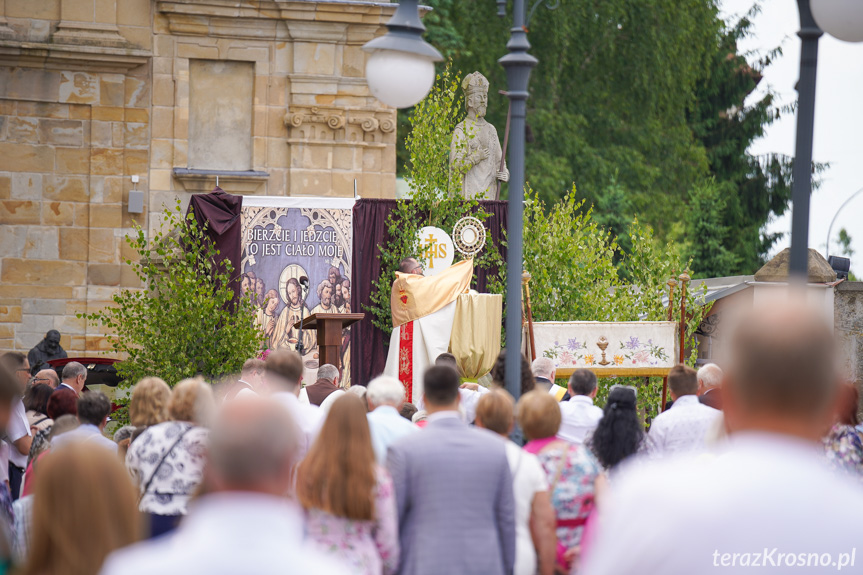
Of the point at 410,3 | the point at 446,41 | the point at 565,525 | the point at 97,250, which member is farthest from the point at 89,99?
the point at 565,525

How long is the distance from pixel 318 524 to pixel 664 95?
24.3 m

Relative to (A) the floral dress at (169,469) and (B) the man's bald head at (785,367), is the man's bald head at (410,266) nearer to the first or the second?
(A) the floral dress at (169,469)

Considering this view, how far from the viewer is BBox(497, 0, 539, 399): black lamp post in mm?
6457

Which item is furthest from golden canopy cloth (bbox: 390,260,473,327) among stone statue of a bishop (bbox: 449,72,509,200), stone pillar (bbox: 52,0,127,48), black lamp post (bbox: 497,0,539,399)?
stone pillar (bbox: 52,0,127,48)

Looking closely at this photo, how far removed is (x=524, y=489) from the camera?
200 inches

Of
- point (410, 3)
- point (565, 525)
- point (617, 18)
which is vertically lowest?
point (565, 525)

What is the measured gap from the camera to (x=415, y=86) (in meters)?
6.45

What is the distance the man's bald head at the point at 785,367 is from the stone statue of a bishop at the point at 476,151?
42.4 ft

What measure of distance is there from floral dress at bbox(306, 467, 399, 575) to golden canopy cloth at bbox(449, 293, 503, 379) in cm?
787

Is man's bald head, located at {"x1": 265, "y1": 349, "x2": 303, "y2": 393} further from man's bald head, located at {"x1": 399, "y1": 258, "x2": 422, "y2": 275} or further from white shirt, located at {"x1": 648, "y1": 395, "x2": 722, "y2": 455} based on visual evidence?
man's bald head, located at {"x1": 399, "y1": 258, "x2": 422, "y2": 275}

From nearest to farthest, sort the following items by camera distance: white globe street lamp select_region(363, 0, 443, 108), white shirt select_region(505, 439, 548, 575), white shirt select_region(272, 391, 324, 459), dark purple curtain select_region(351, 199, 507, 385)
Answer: white shirt select_region(505, 439, 548, 575) → white shirt select_region(272, 391, 324, 459) → white globe street lamp select_region(363, 0, 443, 108) → dark purple curtain select_region(351, 199, 507, 385)

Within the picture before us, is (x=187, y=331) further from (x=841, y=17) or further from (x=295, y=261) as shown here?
(x=841, y=17)

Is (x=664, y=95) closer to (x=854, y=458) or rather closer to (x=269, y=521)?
(x=854, y=458)

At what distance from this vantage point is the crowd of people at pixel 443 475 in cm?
191
